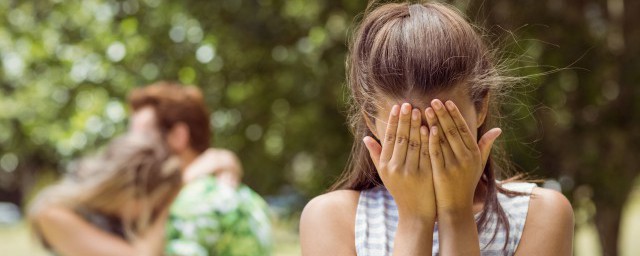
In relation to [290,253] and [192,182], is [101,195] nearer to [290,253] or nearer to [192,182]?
[192,182]

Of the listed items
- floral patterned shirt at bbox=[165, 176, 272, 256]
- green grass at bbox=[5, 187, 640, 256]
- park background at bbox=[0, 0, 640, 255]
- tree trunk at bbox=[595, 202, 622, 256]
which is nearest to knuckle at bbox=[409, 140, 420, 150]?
floral patterned shirt at bbox=[165, 176, 272, 256]

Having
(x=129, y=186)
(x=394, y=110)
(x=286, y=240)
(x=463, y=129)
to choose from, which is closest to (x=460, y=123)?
(x=463, y=129)

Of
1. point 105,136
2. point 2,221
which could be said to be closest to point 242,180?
point 105,136

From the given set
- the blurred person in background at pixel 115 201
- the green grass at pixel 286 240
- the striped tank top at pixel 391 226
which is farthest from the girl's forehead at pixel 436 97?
the green grass at pixel 286 240

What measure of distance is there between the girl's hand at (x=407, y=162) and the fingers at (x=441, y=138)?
0.02 meters

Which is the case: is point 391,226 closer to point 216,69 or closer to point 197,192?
point 197,192

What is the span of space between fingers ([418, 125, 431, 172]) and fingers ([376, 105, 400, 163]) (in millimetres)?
47

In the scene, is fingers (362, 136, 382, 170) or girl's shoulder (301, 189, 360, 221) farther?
girl's shoulder (301, 189, 360, 221)

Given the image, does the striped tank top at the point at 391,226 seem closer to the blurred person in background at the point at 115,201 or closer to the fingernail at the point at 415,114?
the fingernail at the point at 415,114

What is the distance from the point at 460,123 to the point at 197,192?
2153 millimetres

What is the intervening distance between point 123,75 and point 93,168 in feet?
6.90

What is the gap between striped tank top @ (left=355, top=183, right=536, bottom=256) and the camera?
5.91ft

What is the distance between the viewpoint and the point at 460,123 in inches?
63.2

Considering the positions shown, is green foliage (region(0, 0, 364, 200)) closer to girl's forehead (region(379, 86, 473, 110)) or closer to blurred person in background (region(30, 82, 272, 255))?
blurred person in background (region(30, 82, 272, 255))
